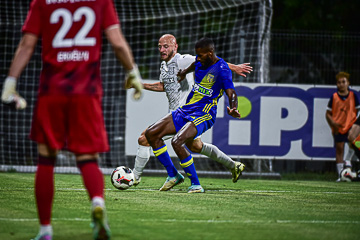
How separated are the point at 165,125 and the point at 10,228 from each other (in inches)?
152

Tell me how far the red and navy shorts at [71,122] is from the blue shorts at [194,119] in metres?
4.07

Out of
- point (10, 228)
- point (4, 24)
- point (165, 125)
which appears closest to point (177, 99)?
point (165, 125)

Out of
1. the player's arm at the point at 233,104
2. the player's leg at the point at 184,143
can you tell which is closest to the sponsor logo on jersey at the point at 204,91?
the player's arm at the point at 233,104

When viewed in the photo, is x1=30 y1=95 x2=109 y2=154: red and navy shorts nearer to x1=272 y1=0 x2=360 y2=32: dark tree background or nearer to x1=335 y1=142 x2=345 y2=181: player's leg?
x1=335 y1=142 x2=345 y2=181: player's leg

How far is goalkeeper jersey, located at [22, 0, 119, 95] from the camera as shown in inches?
188

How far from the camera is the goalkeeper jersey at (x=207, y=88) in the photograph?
345 inches

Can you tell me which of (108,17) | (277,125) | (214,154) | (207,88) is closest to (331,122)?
(277,125)

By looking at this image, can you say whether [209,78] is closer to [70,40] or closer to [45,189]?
[70,40]

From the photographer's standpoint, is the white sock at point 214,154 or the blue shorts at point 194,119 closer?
the blue shorts at point 194,119

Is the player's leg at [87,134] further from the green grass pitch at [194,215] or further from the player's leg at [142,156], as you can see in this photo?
the player's leg at [142,156]

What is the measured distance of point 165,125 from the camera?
29.0 feet

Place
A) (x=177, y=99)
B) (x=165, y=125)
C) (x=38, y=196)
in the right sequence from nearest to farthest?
(x=38, y=196)
(x=165, y=125)
(x=177, y=99)

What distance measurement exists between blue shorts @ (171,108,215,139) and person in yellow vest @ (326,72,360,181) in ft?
16.9

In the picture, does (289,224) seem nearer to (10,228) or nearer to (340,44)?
(10,228)
